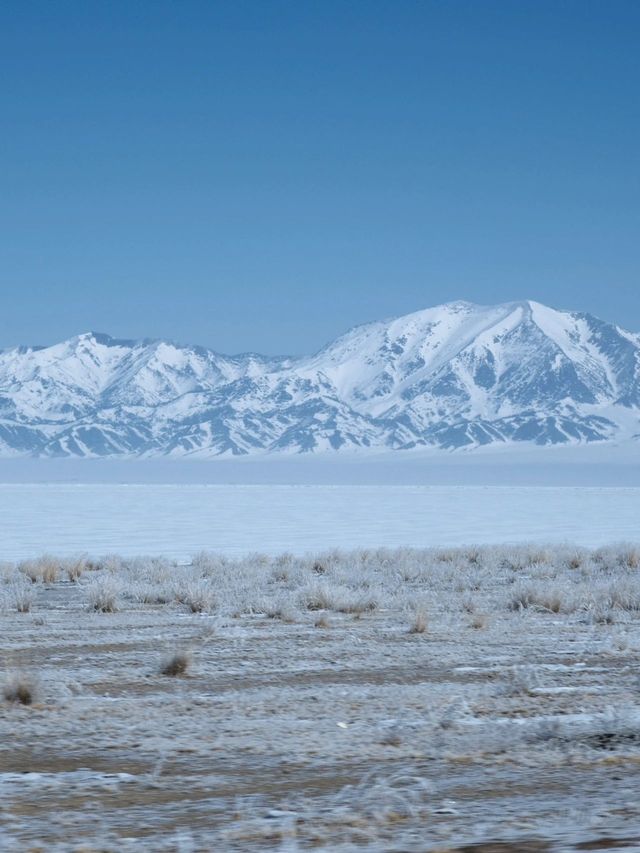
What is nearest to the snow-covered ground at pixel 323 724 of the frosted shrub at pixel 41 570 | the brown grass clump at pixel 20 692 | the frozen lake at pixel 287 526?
the brown grass clump at pixel 20 692

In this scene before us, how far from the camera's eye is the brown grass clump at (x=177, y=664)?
8883 mm

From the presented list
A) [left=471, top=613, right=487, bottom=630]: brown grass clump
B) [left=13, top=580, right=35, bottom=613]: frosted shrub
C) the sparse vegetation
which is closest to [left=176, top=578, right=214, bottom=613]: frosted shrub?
[left=13, top=580, right=35, bottom=613]: frosted shrub

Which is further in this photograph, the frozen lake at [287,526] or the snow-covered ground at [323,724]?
the frozen lake at [287,526]

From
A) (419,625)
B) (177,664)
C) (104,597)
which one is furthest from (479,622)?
(104,597)

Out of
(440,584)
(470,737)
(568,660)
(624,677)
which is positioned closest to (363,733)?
(470,737)

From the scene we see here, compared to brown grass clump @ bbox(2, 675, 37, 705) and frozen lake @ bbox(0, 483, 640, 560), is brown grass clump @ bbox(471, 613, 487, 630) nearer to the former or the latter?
brown grass clump @ bbox(2, 675, 37, 705)

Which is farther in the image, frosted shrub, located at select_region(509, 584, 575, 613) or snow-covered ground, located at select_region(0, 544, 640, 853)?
frosted shrub, located at select_region(509, 584, 575, 613)

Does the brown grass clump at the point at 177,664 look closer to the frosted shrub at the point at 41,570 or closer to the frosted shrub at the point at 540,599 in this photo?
the frosted shrub at the point at 540,599

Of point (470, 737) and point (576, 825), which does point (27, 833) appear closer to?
point (576, 825)

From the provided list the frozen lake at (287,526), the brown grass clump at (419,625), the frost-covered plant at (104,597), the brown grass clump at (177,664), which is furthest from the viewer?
the frozen lake at (287,526)

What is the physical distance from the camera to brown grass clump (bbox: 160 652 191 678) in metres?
8.88

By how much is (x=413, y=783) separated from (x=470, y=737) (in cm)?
117

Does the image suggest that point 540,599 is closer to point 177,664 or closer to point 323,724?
point 177,664

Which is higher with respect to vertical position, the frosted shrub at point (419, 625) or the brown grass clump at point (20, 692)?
the brown grass clump at point (20, 692)
